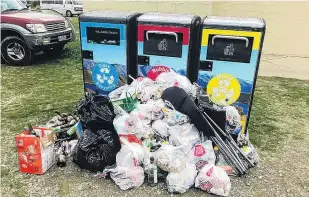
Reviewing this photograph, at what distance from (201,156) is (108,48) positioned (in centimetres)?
187

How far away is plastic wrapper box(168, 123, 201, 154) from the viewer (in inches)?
135

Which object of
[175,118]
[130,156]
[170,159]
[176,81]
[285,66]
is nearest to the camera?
[170,159]

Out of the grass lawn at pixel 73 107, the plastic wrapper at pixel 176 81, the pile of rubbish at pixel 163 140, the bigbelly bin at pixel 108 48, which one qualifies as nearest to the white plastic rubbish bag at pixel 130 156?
the pile of rubbish at pixel 163 140

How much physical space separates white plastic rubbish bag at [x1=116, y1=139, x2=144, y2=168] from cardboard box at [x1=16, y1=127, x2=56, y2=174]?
2.60ft

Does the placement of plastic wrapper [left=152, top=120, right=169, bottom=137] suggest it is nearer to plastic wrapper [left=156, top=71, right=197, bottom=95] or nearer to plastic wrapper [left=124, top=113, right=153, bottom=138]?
plastic wrapper [left=124, top=113, right=153, bottom=138]

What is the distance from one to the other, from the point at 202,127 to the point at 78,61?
17.3ft

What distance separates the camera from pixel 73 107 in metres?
5.12

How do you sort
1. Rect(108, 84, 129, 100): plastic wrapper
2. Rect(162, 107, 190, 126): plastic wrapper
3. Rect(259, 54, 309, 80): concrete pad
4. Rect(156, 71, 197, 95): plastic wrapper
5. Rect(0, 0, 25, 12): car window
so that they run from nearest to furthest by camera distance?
Rect(162, 107, 190, 126): plastic wrapper → Rect(156, 71, 197, 95): plastic wrapper → Rect(108, 84, 129, 100): plastic wrapper → Rect(259, 54, 309, 80): concrete pad → Rect(0, 0, 25, 12): car window

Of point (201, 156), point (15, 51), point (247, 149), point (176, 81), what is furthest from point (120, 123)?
point (15, 51)

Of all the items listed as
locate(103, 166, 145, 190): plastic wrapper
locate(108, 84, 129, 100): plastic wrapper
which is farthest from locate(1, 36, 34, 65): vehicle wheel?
locate(103, 166, 145, 190): plastic wrapper

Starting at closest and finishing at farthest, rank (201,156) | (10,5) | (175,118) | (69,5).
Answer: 1. (201,156)
2. (175,118)
3. (10,5)
4. (69,5)

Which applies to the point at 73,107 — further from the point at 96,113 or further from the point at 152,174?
the point at 152,174

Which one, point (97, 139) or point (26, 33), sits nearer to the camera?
point (97, 139)

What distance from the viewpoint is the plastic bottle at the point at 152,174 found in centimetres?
329
